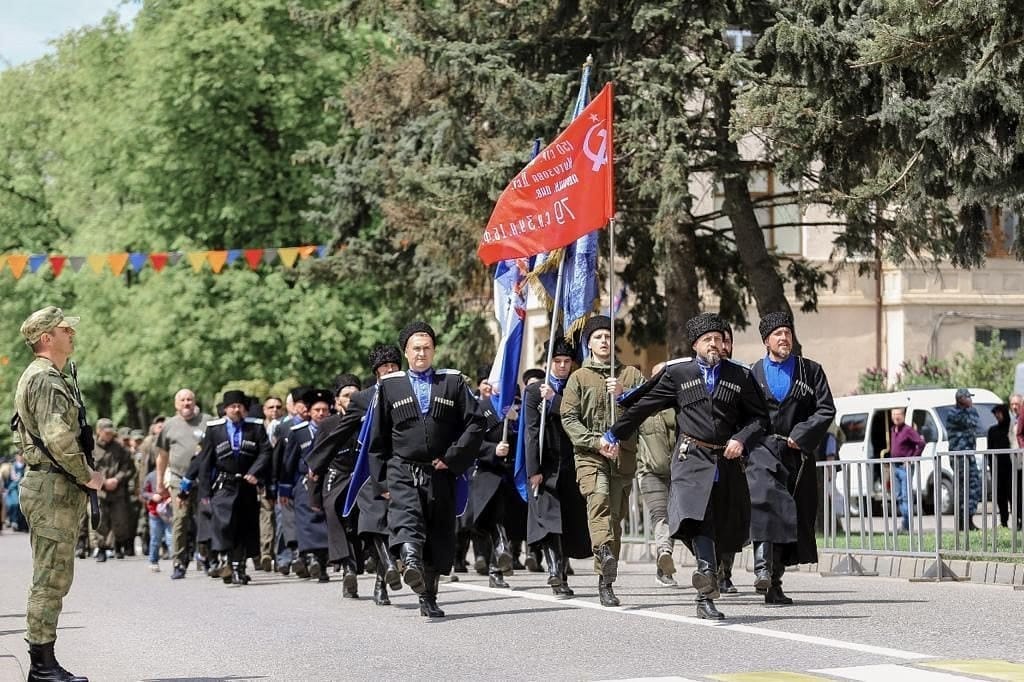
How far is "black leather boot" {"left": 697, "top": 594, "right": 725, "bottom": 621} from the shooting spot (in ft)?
40.7

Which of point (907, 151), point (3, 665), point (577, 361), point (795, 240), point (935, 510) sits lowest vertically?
point (3, 665)

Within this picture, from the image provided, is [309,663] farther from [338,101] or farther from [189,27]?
[189,27]

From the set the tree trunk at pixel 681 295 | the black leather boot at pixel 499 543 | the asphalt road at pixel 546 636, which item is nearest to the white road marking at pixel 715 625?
the asphalt road at pixel 546 636

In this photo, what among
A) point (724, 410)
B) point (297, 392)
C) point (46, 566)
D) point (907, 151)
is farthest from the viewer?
point (297, 392)

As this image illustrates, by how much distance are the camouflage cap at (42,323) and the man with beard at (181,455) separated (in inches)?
441

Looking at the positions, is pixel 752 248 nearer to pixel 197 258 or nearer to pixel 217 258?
pixel 217 258

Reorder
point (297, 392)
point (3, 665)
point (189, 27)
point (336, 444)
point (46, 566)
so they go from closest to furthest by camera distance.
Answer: point (46, 566)
point (3, 665)
point (336, 444)
point (297, 392)
point (189, 27)

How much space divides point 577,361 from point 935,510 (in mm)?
3228

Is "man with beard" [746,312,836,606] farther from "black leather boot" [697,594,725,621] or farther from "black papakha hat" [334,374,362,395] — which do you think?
"black papakha hat" [334,374,362,395]

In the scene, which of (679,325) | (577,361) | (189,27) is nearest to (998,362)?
(679,325)

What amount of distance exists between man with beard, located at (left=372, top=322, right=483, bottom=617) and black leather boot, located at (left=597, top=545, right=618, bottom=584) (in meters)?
1.05

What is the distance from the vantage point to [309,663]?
10586mm

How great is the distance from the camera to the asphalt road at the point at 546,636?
9820mm

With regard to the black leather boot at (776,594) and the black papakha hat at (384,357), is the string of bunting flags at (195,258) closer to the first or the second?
the black papakha hat at (384,357)
